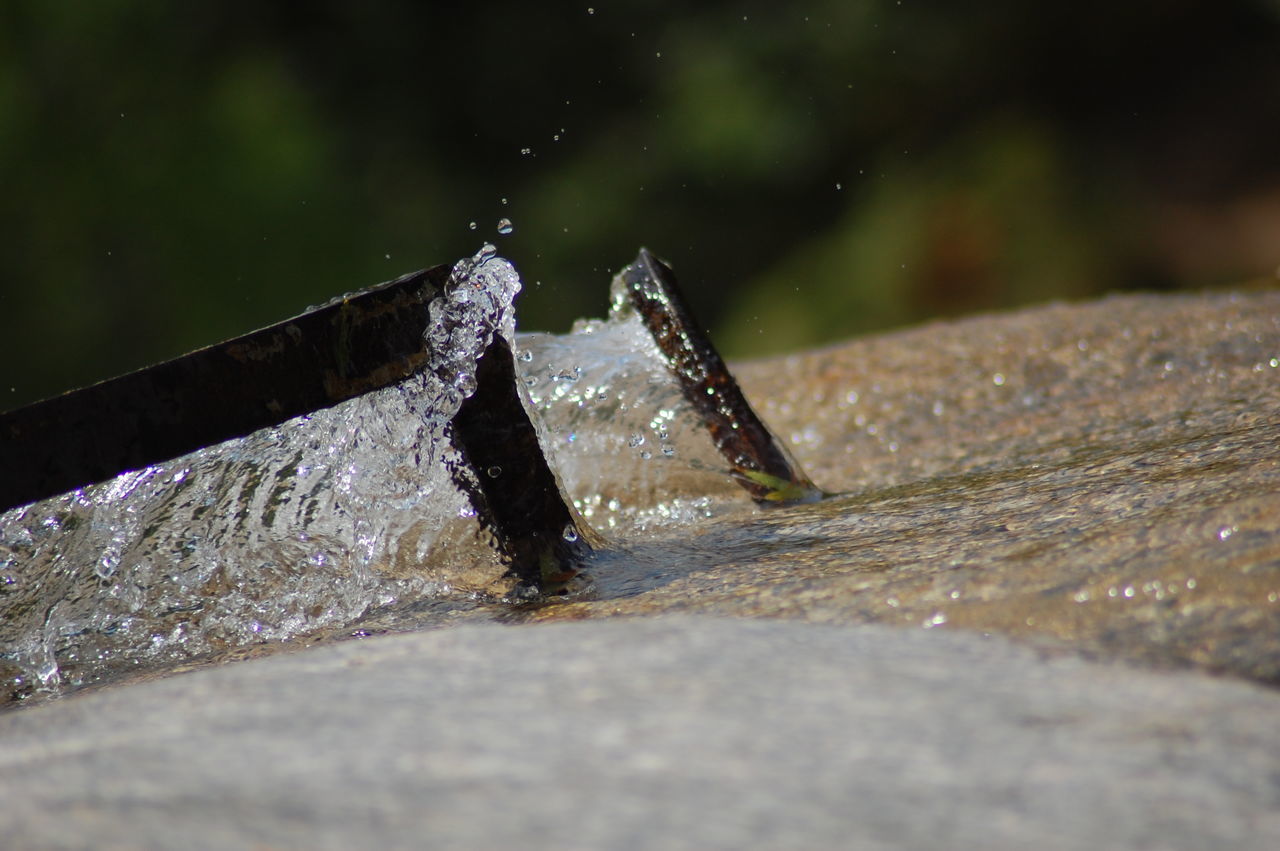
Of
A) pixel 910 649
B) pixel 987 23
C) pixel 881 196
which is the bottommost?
pixel 910 649

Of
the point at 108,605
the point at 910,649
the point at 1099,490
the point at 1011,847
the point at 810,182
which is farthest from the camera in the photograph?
the point at 810,182

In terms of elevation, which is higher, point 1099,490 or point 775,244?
point 775,244

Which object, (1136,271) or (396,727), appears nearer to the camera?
(396,727)

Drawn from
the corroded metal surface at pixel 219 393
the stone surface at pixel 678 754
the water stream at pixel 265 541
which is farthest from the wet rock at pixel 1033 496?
the corroded metal surface at pixel 219 393

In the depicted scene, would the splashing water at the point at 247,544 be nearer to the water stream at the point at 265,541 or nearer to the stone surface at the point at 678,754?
the water stream at the point at 265,541

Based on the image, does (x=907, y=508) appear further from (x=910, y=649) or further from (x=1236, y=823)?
(x=1236, y=823)

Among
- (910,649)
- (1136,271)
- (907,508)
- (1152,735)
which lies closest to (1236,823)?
(1152,735)

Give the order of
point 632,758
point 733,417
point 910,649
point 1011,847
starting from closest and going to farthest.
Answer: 1. point 1011,847
2. point 632,758
3. point 910,649
4. point 733,417

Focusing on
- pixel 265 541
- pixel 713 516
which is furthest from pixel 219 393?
pixel 713 516

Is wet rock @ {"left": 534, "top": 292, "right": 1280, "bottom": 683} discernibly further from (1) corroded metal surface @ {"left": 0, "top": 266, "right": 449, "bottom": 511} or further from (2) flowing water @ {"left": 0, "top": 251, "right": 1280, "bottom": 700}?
(1) corroded metal surface @ {"left": 0, "top": 266, "right": 449, "bottom": 511}
